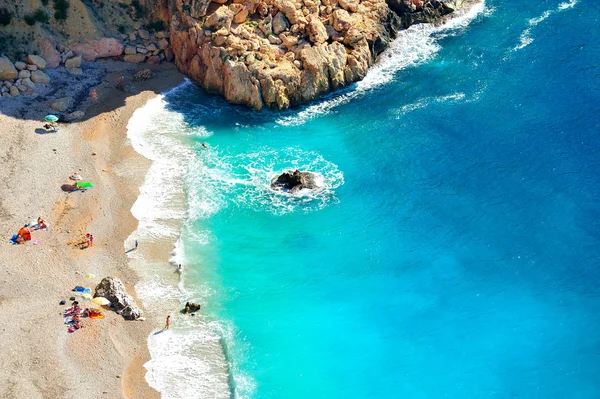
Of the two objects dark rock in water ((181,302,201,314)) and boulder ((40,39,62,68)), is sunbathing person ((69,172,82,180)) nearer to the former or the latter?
boulder ((40,39,62,68))

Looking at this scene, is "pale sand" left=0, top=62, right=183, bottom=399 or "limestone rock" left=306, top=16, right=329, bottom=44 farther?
"limestone rock" left=306, top=16, right=329, bottom=44

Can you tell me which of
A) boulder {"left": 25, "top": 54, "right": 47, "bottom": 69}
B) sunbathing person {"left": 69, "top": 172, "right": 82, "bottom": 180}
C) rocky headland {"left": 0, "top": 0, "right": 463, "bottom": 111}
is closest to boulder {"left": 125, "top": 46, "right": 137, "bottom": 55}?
rocky headland {"left": 0, "top": 0, "right": 463, "bottom": 111}

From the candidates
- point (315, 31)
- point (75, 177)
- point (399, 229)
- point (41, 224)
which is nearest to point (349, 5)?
point (315, 31)

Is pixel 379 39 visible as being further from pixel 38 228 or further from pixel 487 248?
pixel 38 228

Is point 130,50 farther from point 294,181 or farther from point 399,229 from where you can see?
point 399,229

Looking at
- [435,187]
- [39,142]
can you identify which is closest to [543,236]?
[435,187]

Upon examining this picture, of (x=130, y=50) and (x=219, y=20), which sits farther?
(x=130, y=50)

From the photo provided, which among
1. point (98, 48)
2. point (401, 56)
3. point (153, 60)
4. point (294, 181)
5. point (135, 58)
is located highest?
point (98, 48)
